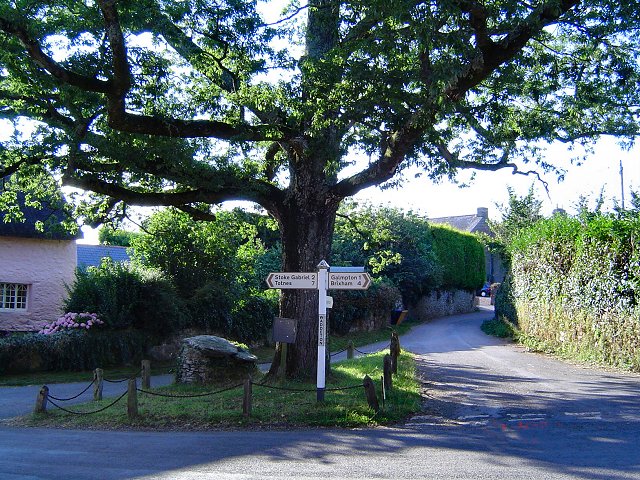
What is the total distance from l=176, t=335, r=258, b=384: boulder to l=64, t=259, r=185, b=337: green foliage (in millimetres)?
7318

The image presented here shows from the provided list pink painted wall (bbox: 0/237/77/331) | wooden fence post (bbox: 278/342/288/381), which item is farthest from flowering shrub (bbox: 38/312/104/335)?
wooden fence post (bbox: 278/342/288/381)

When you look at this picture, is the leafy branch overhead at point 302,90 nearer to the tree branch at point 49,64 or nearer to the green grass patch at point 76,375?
the tree branch at point 49,64

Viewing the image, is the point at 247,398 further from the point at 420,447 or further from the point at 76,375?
the point at 76,375

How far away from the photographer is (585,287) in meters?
17.5

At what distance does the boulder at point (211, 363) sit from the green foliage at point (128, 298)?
732cm

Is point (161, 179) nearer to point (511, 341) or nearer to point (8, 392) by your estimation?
point (8, 392)

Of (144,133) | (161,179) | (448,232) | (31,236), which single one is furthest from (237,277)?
(448,232)

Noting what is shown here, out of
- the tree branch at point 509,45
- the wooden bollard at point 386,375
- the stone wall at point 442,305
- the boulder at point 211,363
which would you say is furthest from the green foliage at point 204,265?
the stone wall at point 442,305

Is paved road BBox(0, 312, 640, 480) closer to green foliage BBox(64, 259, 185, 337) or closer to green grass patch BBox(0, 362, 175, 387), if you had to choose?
green grass patch BBox(0, 362, 175, 387)

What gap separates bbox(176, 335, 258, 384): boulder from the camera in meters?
13.9

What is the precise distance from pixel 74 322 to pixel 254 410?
35.9ft

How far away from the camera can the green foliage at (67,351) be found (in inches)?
731

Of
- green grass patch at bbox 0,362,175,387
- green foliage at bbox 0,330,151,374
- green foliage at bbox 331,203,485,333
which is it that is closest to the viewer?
green grass patch at bbox 0,362,175,387

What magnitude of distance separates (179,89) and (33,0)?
11.0ft
